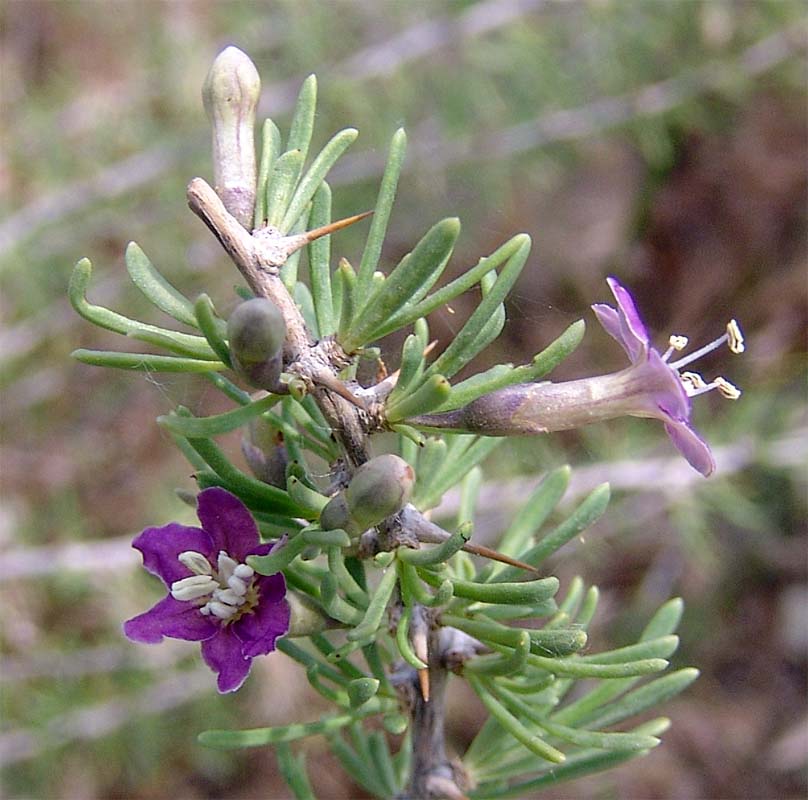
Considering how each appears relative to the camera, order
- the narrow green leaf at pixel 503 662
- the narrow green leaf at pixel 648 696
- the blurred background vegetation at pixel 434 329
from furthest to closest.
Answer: the blurred background vegetation at pixel 434 329, the narrow green leaf at pixel 648 696, the narrow green leaf at pixel 503 662

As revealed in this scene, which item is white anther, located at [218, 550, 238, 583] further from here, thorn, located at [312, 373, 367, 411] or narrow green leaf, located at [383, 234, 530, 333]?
narrow green leaf, located at [383, 234, 530, 333]

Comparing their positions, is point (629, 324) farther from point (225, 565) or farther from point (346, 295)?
point (225, 565)

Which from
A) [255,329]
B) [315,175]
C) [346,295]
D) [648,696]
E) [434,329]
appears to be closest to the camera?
[255,329]

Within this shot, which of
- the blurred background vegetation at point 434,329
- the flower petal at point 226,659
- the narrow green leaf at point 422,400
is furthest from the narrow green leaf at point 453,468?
the blurred background vegetation at point 434,329

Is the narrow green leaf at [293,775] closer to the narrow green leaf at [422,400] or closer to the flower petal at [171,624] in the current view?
the flower petal at [171,624]

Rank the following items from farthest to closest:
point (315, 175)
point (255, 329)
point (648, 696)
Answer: point (648, 696) → point (315, 175) → point (255, 329)

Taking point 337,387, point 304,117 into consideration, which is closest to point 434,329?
point 304,117

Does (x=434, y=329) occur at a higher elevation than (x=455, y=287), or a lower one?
lower

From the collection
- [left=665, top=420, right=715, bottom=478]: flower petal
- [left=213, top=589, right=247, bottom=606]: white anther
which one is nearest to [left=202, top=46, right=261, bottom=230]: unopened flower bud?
[left=213, top=589, right=247, bottom=606]: white anther
